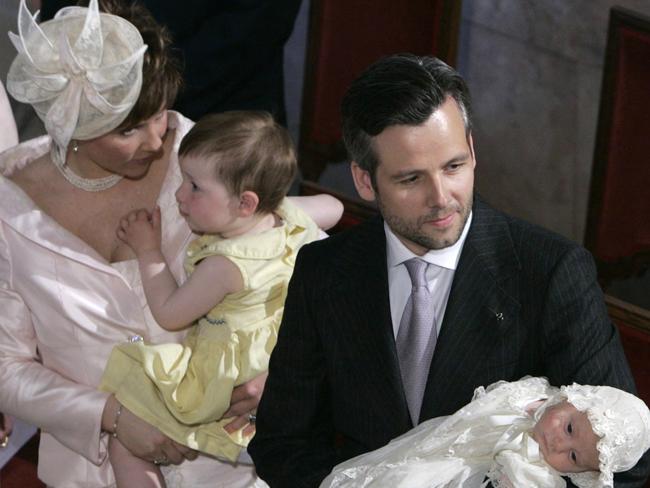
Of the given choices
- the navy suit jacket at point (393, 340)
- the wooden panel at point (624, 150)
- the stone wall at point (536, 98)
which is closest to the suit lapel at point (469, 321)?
the navy suit jacket at point (393, 340)

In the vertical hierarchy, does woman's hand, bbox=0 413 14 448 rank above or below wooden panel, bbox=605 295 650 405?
below

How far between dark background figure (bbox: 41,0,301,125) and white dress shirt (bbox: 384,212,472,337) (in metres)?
1.75

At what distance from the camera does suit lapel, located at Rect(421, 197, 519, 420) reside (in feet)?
8.63

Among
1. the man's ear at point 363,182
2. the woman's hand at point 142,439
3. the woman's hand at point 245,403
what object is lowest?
the woman's hand at point 142,439

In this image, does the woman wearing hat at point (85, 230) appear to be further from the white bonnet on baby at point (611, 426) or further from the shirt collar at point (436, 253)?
the white bonnet on baby at point (611, 426)

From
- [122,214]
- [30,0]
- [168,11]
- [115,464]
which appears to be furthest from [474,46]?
[115,464]

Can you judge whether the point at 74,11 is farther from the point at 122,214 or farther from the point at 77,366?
the point at 77,366

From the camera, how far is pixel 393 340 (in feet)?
8.81

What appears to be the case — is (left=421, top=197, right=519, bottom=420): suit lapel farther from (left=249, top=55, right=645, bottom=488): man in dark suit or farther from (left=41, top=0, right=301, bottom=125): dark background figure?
(left=41, top=0, right=301, bottom=125): dark background figure

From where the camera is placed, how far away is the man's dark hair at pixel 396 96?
8.36 feet

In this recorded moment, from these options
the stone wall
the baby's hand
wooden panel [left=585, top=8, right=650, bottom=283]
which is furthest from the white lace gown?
the stone wall

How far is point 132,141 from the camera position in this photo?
3355mm

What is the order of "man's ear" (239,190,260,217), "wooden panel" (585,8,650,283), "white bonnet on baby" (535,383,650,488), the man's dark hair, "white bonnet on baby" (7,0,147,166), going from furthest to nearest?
"wooden panel" (585,8,650,283) < "man's ear" (239,190,260,217) < "white bonnet on baby" (7,0,147,166) < the man's dark hair < "white bonnet on baby" (535,383,650,488)

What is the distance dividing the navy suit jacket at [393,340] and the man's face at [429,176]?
0.12 meters
